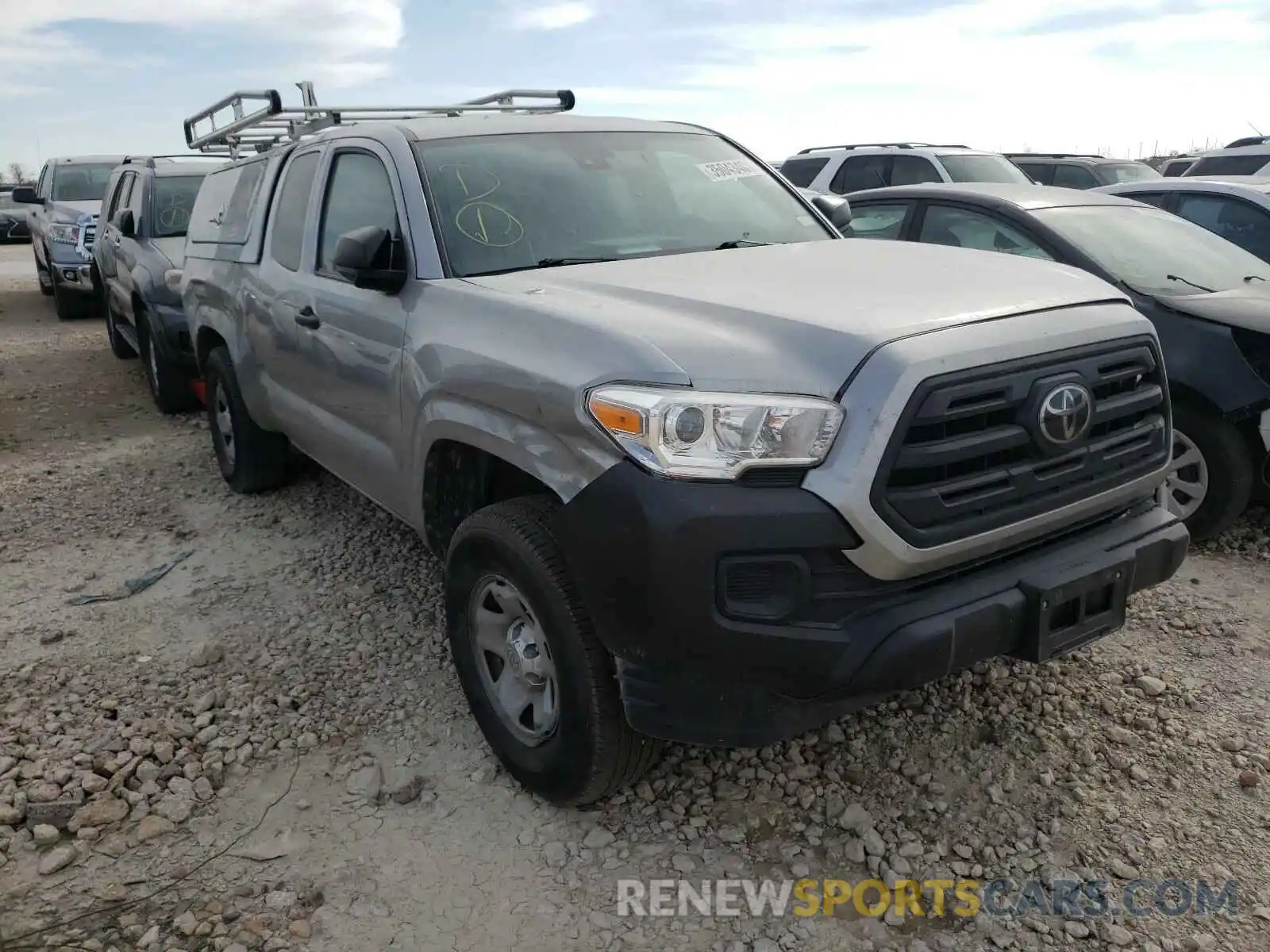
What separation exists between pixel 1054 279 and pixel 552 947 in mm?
2280

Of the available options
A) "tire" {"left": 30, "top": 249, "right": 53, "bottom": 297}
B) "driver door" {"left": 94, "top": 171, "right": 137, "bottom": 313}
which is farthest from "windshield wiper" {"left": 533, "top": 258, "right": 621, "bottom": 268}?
"tire" {"left": 30, "top": 249, "right": 53, "bottom": 297}

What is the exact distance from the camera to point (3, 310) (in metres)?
14.1

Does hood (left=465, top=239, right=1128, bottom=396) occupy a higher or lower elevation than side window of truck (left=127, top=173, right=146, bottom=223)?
lower

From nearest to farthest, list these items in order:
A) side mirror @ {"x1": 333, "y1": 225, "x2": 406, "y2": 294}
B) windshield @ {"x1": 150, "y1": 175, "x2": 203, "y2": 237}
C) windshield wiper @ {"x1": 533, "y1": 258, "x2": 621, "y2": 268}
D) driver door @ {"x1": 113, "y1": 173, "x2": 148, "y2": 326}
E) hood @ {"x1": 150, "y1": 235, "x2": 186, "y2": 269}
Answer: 1. side mirror @ {"x1": 333, "y1": 225, "x2": 406, "y2": 294}
2. windshield wiper @ {"x1": 533, "y1": 258, "x2": 621, "y2": 268}
3. hood @ {"x1": 150, "y1": 235, "x2": 186, "y2": 269}
4. driver door @ {"x1": 113, "y1": 173, "x2": 148, "y2": 326}
5. windshield @ {"x1": 150, "y1": 175, "x2": 203, "y2": 237}

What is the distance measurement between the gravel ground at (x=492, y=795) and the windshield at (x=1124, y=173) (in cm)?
894

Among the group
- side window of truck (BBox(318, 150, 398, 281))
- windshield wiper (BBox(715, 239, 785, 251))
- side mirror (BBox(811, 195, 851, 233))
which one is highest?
side window of truck (BBox(318, 150, 398, 281))

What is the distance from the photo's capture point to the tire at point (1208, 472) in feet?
14.3

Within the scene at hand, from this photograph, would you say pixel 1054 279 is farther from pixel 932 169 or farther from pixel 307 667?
pixel 932 169

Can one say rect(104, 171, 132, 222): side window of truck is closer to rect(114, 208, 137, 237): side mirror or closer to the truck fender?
rect(114, 208, 137, 237): side mirror

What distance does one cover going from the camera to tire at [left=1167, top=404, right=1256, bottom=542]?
4.35m

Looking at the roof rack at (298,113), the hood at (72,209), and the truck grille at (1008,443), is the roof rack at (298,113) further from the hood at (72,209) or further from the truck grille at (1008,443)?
the hood at (72,209)

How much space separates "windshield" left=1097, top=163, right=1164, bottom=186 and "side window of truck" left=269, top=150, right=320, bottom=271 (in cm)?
1021

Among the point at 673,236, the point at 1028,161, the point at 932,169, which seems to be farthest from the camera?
the point at 1028,161

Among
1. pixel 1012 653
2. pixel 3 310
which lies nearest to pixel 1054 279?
pixel 1012 653
